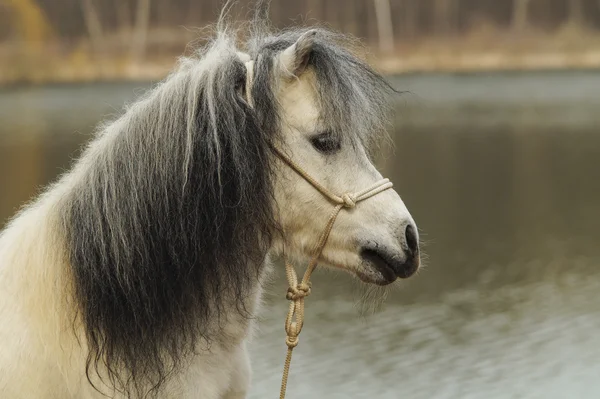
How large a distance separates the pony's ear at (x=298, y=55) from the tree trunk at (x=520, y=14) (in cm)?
2432

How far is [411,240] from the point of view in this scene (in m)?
A: 2.74

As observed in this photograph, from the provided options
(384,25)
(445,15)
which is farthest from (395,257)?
(445,15)

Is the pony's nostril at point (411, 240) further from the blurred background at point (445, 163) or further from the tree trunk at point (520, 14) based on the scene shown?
the tree trunk at point (520, 14)

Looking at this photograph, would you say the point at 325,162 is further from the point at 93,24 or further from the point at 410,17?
the point at 93,24

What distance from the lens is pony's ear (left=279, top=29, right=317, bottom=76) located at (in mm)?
2715

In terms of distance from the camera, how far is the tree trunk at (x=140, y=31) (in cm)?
2594

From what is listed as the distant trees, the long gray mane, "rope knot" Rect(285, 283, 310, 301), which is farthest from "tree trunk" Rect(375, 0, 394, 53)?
the long gray mane

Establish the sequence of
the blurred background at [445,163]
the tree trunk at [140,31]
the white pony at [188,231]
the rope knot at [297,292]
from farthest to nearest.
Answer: the tree trunk at [140,31] < the blurred background at [445,163] < the rope knot at [297,292] < the white pony at [188,231]

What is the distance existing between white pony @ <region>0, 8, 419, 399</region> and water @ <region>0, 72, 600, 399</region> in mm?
581

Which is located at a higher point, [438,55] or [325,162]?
[438,55]

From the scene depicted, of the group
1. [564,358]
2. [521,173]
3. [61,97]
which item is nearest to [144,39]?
[61,97]

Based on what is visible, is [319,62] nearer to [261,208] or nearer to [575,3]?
[261,208]

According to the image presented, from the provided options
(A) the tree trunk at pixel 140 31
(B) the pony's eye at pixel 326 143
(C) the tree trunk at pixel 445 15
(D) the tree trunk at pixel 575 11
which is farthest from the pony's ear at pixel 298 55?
(D) the tree trunk at pixel 575 11

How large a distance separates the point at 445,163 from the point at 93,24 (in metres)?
12.9
